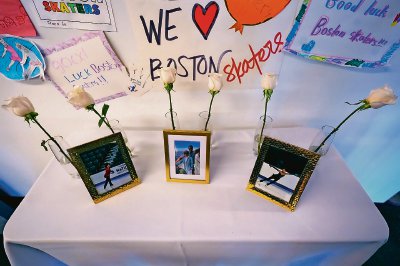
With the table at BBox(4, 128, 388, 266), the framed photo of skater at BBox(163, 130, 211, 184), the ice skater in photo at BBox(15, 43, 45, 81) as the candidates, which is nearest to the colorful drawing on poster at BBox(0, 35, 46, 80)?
the ice skater in photo at BBox(15, 43, 45, 81)

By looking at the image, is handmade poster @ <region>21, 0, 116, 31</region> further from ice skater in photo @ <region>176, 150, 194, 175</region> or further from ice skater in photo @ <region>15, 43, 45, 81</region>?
ice skater in photo @ <region>176, 150, 194, 175</region>

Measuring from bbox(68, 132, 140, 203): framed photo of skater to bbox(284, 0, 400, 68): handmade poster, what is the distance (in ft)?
2.26

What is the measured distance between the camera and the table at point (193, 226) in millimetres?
649

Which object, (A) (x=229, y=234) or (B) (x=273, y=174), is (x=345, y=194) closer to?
(B) (x=273, y=174)

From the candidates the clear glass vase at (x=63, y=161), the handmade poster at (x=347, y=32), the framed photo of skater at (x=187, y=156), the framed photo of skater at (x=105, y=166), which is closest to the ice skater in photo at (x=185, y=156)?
→ the framed photo of skater at (x=187, y=156)

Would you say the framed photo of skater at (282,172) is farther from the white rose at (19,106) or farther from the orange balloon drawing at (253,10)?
the white rose at (19,106)

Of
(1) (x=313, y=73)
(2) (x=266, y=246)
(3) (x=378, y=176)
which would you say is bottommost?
(3) (x=378, y=176)

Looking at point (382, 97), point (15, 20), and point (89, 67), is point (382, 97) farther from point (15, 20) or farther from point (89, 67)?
point (15, 20)

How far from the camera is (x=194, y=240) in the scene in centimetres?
64

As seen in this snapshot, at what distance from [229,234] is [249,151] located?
0.37 m

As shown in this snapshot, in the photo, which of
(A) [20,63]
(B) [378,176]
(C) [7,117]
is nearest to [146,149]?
(A) [20,63]

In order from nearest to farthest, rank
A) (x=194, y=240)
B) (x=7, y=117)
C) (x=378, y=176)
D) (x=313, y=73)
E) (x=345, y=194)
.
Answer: (x=194, y=240), (x=345, y=194), (x=313, y=73), (x=7, y=117), (x=378, y=176)

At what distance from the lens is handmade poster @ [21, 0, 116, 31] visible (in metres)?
0.69

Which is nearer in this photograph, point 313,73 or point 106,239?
point 106,239
